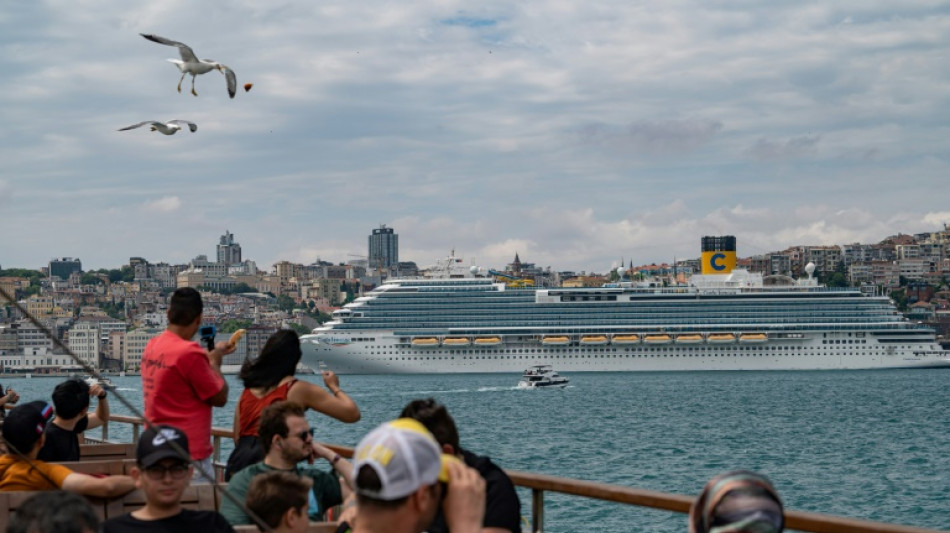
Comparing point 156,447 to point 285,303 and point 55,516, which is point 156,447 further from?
point 285,303

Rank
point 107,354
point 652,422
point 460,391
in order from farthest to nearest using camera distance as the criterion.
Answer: point 107,354 → point 460,391 → point 652,422

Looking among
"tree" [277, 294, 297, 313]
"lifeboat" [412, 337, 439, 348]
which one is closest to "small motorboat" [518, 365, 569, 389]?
"lifeboat" [412, 337, 439, 348]

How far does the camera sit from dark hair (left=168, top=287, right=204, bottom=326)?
4.80m

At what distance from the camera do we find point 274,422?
4.13 meters

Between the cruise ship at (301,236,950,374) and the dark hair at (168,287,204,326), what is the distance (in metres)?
73.6

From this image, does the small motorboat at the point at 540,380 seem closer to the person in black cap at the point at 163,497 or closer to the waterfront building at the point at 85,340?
the waterfront building at the point at 85,340

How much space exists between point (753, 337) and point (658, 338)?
5227 millimetres

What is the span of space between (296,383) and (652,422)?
37581 mm

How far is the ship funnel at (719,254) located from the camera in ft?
278

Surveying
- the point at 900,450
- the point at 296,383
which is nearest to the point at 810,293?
the point at 900,450

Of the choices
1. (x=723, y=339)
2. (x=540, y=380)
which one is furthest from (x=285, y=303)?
(x=540, y=380)

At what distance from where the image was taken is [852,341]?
78.4 meters

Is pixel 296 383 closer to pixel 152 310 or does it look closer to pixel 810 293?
pixel 810 293

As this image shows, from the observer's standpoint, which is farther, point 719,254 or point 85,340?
point 85,340
